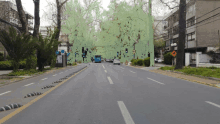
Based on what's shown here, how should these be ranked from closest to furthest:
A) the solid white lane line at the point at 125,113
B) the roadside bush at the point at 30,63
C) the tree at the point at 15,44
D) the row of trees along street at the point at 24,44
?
the solid white lane line at the point at 125,113
the tree at the point at 15,44
the row of trees along street at the point at 24,44
the roadside bush at the point at 30,63

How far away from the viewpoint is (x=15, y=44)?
53.3 feet

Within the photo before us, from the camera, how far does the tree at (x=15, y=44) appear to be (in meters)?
16.0

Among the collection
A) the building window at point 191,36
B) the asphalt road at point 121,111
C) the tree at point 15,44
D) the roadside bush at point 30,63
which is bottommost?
the asphalt road at point 121,111

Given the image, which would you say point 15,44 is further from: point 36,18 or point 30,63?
point 36,18

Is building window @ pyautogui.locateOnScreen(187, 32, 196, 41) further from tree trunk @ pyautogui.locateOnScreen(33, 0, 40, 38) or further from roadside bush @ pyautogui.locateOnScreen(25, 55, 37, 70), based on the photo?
roadside bush @ pyautogui.locateOnScreen(25, 55, 37, 70)

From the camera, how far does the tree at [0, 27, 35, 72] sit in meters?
16.0

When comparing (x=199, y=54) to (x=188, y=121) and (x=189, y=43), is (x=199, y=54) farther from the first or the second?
(x=188, y=121)

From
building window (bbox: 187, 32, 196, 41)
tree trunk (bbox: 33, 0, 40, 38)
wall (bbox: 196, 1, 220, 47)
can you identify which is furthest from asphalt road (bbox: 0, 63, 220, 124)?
building window (bbox: 187, 32, 196, 41)

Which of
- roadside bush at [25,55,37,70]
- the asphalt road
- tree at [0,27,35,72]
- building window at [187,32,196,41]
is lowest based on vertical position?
the asphalt road

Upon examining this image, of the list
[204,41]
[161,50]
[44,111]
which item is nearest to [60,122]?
[44,111]

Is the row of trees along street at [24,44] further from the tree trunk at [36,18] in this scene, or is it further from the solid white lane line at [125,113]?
the solid white lane line at [125,113]

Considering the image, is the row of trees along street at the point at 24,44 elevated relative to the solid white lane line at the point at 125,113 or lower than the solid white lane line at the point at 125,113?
elevated

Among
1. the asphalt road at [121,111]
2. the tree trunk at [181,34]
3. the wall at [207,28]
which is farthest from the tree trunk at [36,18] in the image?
the wall at [207,28]

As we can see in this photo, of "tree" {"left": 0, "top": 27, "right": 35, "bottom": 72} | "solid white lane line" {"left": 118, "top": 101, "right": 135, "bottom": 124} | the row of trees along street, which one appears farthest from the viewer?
the row of trees along street
